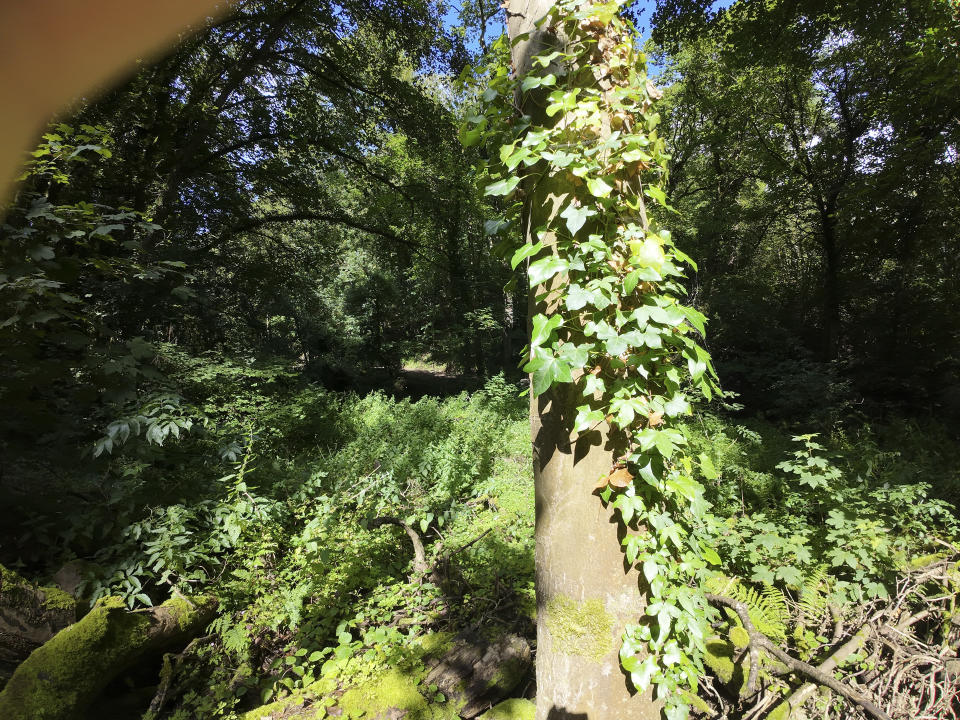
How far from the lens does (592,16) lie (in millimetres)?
1263

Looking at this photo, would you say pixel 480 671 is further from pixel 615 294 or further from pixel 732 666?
pixel 615 294

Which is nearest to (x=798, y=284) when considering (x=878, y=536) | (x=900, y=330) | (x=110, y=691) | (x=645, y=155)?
(x=900, y=330)

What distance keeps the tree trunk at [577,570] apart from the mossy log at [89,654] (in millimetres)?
2811

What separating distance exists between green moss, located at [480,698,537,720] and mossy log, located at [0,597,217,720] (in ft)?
7.46

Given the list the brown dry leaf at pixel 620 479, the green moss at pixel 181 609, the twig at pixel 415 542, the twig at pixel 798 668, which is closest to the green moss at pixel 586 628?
the brown dry leaf at pixel 620 479

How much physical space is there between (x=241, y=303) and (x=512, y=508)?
338 inches

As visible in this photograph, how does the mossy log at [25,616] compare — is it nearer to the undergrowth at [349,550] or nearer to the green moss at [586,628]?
the undergrowth at [349,550]

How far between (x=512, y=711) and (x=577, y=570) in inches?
67.1

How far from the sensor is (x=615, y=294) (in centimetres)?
127

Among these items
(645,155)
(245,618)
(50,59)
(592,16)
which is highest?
(50,59)

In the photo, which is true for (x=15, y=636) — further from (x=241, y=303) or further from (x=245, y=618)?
(x=241, y=303)

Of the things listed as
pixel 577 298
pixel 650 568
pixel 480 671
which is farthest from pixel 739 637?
pixel 577 298

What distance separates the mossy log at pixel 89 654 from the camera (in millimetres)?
2195

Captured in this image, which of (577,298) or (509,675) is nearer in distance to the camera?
(577,298)
